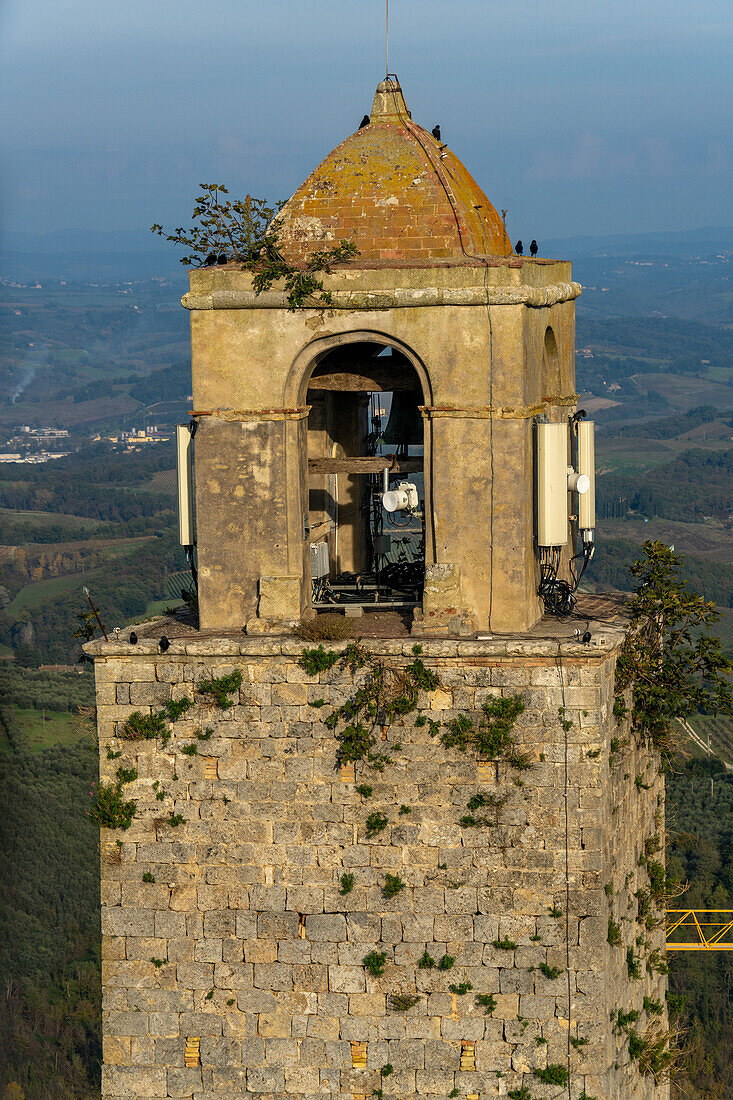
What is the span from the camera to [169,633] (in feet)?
54.2

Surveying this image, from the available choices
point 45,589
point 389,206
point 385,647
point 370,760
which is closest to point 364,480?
point 389,206

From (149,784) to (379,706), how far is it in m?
2.30

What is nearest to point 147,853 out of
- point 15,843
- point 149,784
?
point 149,784

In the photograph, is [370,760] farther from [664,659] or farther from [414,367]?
[414,367]

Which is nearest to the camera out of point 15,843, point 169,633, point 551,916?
point 551,916

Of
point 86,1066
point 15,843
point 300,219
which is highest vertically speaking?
point 300,219

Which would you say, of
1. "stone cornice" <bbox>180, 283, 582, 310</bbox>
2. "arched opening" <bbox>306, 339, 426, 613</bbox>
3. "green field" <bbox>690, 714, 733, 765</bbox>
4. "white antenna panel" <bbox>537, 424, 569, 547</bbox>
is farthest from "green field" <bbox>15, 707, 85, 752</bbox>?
"white antenna panel" <bbox>537, 424, 569, 547</bbox>

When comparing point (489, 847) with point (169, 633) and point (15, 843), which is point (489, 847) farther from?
point (15, 843)

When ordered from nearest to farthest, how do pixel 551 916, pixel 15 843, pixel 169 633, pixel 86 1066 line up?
pixel 551 916 → pixel 169 633 → pixel 86 1066 → pixel 15 843

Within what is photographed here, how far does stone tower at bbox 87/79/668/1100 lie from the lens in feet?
50.5

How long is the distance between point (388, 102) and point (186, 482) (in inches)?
172

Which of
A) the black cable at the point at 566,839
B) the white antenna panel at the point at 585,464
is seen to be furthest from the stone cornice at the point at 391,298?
the black cable at the point at 566,839

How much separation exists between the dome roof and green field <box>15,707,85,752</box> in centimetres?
6439

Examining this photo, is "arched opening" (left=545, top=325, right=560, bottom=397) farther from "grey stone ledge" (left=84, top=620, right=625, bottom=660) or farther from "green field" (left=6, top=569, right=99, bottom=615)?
"green field" (left=6, top=569, right=99, bottom=615)
